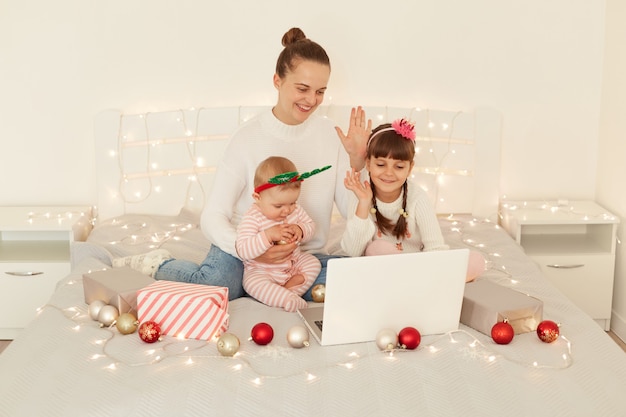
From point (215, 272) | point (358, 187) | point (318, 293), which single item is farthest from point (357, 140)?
point (215, 272)

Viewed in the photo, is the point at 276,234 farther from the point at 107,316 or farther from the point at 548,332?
the point at 548,332

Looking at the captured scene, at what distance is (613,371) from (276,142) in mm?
1269

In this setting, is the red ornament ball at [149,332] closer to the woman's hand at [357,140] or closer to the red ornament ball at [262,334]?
the red ornament ball at [262,334]

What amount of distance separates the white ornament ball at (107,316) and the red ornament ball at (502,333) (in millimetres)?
1066

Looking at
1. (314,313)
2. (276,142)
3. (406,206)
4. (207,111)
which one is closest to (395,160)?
(406,206)

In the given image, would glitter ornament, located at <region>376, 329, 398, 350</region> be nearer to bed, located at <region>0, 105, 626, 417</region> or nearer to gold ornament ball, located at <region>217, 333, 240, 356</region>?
bed, located at <region>0, 105, 626, 417</region>

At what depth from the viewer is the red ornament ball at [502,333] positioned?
78.5 inches

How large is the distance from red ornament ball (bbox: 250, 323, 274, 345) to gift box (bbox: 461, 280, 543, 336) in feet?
1.89

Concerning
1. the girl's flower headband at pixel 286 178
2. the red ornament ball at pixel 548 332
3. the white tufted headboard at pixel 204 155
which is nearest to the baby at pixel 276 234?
the girl's flower headband at pixel 286 178

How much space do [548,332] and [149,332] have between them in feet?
3.54

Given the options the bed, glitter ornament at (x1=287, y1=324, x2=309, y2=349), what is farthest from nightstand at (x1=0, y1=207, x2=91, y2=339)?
glitter ornament at (x1=287, y1=324, x2=309, y2=349)

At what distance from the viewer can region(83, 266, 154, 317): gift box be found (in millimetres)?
2176

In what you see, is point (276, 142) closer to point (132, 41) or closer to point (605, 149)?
point (132, 41)

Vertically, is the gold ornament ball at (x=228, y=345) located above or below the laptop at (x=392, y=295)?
below
